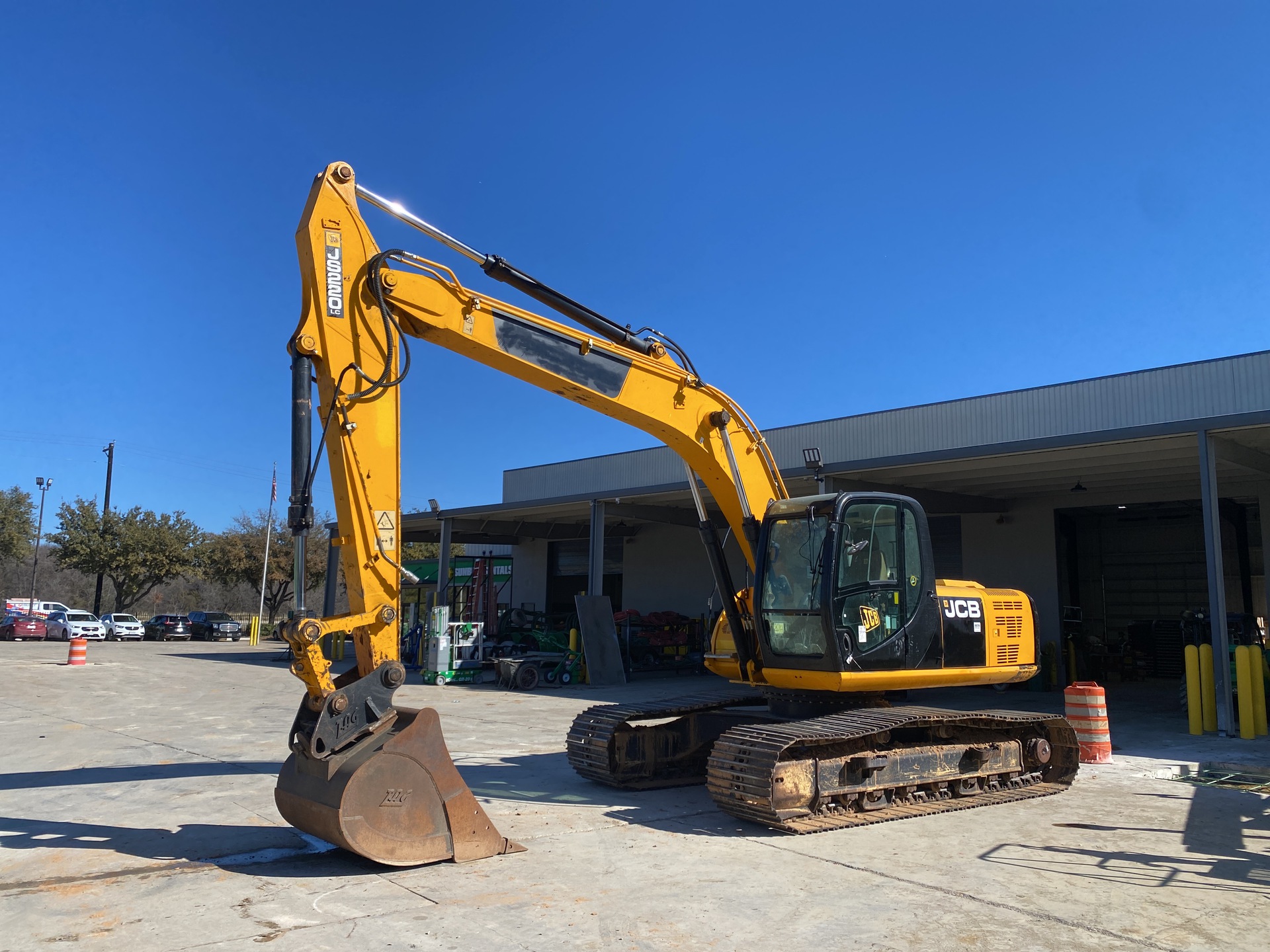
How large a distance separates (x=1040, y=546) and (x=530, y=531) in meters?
15.1

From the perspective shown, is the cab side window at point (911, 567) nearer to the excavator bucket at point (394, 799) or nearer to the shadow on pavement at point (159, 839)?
the excavator bucket at point (394, 799)

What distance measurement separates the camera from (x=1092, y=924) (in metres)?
5.20

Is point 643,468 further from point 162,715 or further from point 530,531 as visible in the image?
point 162,715

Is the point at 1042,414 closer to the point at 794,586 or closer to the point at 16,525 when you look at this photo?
the point at 794,586

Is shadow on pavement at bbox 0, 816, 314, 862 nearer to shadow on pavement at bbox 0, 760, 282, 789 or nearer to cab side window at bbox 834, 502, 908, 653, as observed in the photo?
shadow on pavement at bbox 0, 760, 282, 789

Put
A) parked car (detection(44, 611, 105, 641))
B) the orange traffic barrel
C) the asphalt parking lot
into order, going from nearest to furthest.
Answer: the asphalt parking lot → the orange traffic barrel → parked car (detection(44, 611, 105, 641))

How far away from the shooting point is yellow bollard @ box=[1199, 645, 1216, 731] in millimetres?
13414

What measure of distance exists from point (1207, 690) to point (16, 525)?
5482 centimetres

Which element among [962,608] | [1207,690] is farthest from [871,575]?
[1207,690]

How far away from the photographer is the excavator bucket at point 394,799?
5.75 metres

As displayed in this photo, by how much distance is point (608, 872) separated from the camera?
614cm

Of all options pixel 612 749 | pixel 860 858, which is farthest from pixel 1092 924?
pixel 612 749

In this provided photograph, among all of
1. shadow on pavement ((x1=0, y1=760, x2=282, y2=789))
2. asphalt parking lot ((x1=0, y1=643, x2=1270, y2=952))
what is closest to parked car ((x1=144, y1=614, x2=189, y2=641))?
asphalt parking lot ((x1=0, y1=643, x2=1270, y2=952))

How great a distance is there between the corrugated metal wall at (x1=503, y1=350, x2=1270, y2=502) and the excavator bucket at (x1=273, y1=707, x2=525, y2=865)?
12147 millimetres
